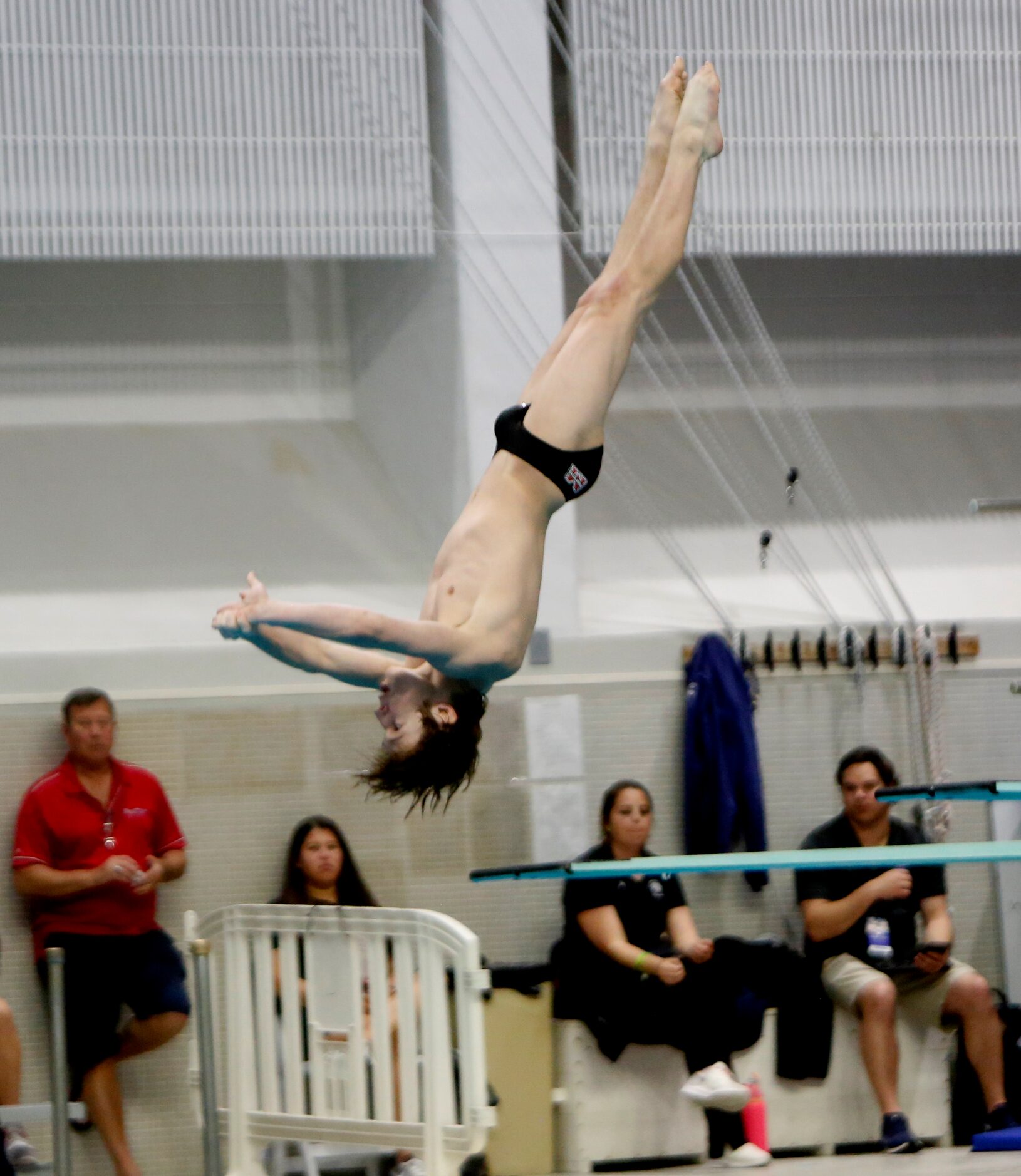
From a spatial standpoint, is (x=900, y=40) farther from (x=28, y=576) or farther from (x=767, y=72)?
(x=28, y=576)

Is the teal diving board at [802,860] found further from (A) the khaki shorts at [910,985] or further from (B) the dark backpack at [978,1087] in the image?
(B) the dark backpack at [978,1087]

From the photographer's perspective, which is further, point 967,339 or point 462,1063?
point 967,339

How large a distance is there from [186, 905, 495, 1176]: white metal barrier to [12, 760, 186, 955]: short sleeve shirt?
0.65 meters

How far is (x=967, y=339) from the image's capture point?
8656 millimetres

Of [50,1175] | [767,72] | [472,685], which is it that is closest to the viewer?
[472,685]

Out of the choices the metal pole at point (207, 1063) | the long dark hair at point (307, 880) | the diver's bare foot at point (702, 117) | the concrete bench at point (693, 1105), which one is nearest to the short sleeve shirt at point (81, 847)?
the long dark hair at point (307, 880)

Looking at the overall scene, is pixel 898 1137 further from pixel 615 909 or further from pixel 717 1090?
pixel 615 909

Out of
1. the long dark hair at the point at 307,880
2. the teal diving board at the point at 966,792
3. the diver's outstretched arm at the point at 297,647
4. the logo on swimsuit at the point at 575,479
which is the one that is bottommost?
the long dark hair at the point at 307,880

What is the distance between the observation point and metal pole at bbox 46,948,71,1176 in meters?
4.45

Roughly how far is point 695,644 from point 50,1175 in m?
3.52

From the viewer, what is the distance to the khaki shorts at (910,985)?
6676 mm

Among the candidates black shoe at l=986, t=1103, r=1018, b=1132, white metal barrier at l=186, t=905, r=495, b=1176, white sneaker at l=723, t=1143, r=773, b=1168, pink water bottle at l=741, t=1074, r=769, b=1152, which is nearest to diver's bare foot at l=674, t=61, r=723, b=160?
white metal barrier at l=186, t=905, r=495, b=1176

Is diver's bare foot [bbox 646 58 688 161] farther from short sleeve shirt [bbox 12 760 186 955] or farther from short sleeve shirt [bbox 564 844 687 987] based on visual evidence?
short sleeve shirt [bbox 12 760 186 955]

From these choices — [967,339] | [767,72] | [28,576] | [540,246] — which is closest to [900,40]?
[767,72]
